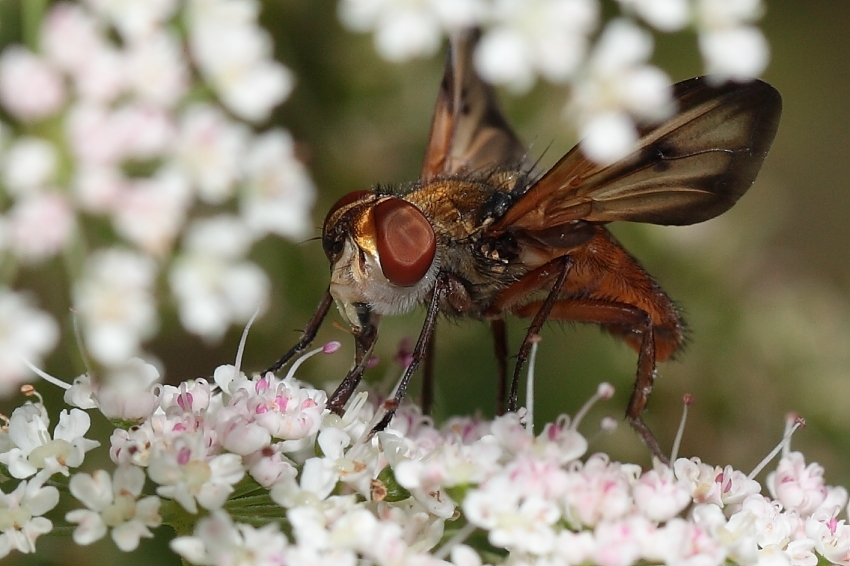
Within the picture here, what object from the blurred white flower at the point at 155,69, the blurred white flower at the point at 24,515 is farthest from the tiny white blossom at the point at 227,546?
the blurred white flower at the point at 155,69

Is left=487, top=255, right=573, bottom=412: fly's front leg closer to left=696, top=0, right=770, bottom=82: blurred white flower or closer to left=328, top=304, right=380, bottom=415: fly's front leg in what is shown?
left=328, top=304, right=380, bottom=415: fly's front leg

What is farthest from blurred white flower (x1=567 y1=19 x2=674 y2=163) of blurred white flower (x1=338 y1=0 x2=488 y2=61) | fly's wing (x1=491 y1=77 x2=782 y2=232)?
fly's wing (x1=491 y1=77 x2=782 y2=232)

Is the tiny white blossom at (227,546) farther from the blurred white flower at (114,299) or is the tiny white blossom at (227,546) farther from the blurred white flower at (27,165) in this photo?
the blurred white flower at (27,165)

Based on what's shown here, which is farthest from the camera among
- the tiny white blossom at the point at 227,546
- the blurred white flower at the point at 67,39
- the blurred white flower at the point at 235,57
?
the blurred white flower at the point at 235,57

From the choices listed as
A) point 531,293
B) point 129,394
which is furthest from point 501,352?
point 129,394

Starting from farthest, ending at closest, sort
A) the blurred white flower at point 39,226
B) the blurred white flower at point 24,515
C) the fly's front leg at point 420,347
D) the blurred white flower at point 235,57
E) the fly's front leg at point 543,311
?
the blurred white flower at point 235,57 → the blurred white flower at point 39,226 → the fly's front leg at point 543,311 → the fly's front leg at point 420,347 → the blurred white flower at point 24,515

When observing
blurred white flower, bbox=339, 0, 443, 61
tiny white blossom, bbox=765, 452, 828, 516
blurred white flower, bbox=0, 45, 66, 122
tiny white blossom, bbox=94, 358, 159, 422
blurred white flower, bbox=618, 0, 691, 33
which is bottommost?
tiny white blossom, bbox=765, 452, 828, 516
